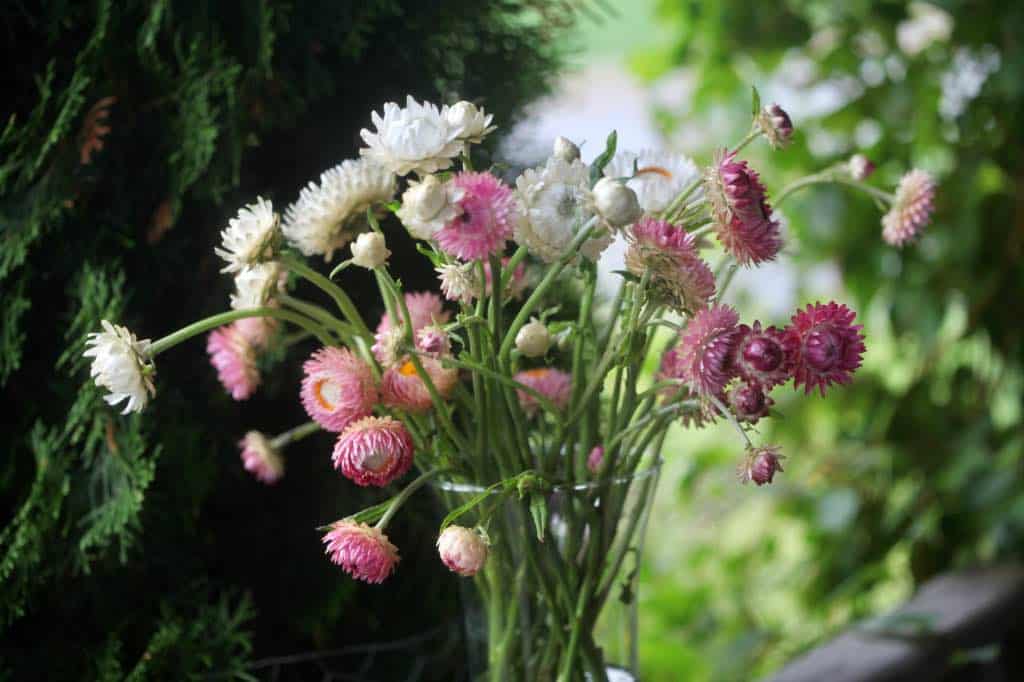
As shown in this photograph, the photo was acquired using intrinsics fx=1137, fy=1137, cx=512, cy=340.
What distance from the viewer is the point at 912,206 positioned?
66 centimetres

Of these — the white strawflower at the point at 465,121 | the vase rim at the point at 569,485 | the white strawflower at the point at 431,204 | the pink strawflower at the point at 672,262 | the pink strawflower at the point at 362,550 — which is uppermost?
the white strawflower at the point at 465,121

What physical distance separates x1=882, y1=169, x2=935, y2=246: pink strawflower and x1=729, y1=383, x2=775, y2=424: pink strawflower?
162 mm

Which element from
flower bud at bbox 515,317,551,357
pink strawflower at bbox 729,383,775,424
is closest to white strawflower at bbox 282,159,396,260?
flower bud at bbox 515,317,551,357

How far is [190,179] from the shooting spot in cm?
78

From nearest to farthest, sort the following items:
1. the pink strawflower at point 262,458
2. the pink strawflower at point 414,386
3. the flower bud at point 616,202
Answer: the flower bud at point 616,202 < the pink strawflower at point 414,386 < the pink strawflower at point 262,458

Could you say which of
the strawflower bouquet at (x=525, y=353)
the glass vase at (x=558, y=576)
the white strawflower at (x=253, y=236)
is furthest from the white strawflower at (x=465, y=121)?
the glass vase at (x=558, y=576)

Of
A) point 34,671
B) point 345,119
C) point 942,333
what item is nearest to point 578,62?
point 345,119

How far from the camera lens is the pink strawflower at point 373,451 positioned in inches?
22.1

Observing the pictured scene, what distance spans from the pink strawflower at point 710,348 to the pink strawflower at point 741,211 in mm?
32

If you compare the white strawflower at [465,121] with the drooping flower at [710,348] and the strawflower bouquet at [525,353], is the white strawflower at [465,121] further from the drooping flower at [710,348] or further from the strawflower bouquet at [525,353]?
the drooping flower at [710,348]

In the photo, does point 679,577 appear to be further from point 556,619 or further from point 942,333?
point 556,619

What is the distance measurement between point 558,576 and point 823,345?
0.22 metres

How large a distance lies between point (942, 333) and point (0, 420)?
135 centimetres

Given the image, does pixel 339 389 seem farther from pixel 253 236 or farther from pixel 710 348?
pixel 710 348
